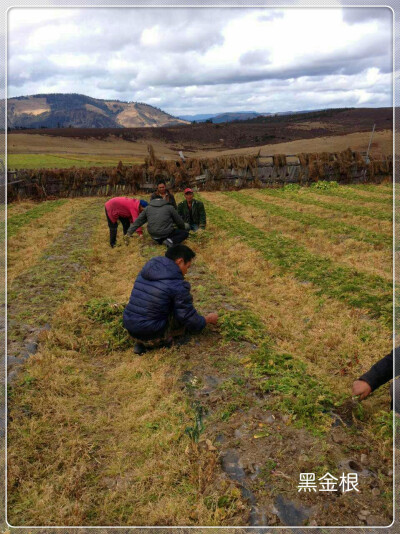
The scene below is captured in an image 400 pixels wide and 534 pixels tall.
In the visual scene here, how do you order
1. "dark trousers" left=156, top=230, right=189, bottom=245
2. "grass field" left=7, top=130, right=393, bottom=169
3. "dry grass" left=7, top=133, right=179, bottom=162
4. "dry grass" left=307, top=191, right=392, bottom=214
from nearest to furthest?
"dark trousers" left=156, top=230, right=189, bottom=245 → "dry grass" left=307, top=191, right=392, bottom=214 → "grass field" left=7, top=130, right=393, bottom=169 → "dry grass" left=7, top=133, right=179, bottom=162

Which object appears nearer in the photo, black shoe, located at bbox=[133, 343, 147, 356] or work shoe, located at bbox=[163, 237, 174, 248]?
black shoe, located at bbox=[133, 343, 147, 356]

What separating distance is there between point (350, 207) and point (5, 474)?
48.3 ft

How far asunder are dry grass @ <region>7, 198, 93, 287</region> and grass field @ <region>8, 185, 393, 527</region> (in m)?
0.65

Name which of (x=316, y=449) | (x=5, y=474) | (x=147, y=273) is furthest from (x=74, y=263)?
(x=316, y=449)

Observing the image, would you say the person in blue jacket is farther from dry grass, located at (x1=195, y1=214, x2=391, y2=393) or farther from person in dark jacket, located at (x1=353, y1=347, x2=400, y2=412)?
person in dark jacket, located at (x1=353, y1=347, x2=400, y2=412)

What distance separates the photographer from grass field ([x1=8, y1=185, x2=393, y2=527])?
2.88 meters

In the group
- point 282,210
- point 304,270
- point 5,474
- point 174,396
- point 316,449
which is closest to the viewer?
point 5,474

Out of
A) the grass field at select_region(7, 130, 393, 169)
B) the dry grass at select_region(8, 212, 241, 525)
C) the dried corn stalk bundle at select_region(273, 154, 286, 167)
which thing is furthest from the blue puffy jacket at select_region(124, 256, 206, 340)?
the grass field at select_region(7, 130, 393, 169)

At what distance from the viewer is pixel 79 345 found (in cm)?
536

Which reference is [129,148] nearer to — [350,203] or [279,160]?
[279,160]

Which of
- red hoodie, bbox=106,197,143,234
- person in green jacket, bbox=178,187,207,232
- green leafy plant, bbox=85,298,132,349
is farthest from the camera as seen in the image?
person in green jacket, bbox=178,187,207,232

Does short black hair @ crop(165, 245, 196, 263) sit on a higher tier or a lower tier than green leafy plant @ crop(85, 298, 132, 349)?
higher

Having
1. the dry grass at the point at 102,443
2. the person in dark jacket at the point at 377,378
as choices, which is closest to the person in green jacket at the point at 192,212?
the dry grass at the point at 102,443

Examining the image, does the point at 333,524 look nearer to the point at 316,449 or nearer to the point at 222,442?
the point at 316,449
